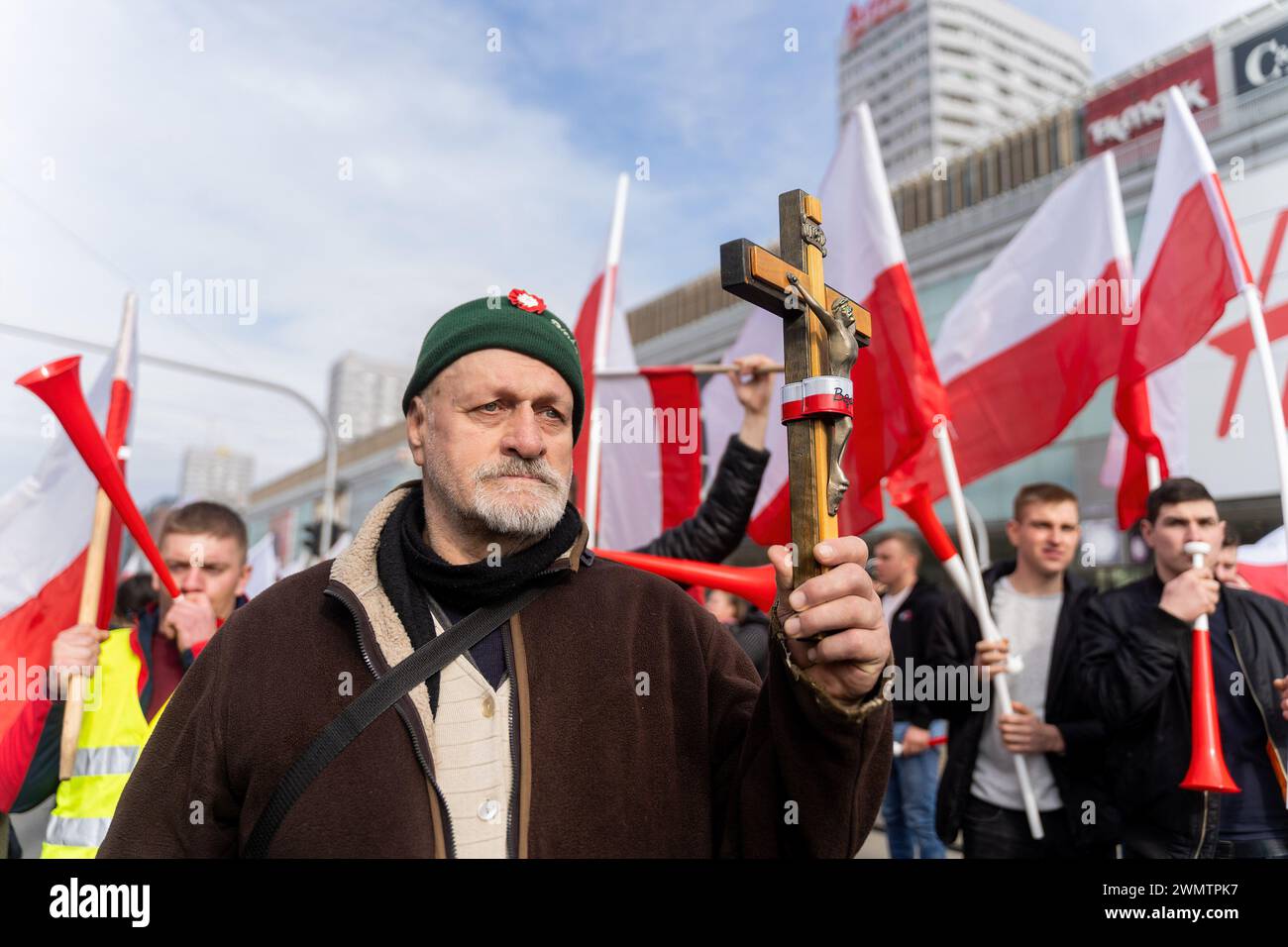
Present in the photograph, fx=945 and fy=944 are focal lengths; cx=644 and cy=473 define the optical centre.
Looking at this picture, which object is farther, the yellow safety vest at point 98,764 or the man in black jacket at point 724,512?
the man in black jacket at point 724,512

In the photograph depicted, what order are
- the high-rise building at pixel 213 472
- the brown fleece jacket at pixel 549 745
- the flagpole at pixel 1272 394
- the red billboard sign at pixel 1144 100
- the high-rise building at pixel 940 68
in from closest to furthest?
the brown fleece jacket at pixel 549 745, the flagpole at pixel 1272 394, the red billboard sign at pixel 1144 100, the high-rise building at pixel 213 472, the high-rise building at pixel 940 68

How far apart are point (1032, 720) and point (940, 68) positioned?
4020 inches

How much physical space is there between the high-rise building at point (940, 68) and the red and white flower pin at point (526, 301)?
312 feet

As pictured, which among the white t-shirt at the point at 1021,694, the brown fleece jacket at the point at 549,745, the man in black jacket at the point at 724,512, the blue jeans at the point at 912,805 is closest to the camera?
the brown fleece jacket at the point at 549,745

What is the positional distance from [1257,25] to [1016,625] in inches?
702

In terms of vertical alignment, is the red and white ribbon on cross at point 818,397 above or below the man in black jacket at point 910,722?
above

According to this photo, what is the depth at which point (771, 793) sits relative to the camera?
5.01 ft

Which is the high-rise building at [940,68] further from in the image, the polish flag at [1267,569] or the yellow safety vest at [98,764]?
the yellow safety vest at [98,764]

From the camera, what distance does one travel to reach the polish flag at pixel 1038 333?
4480 mm

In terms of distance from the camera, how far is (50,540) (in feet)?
12.0

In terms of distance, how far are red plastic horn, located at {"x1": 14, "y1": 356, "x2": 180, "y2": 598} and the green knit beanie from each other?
4.58ft

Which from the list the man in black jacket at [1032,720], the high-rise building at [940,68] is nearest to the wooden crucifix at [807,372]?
the man in black jacket at [1032,720]

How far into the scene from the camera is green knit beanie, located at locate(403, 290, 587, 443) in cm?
192
